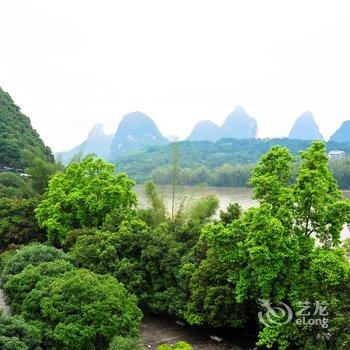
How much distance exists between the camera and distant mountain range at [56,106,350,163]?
348 feet

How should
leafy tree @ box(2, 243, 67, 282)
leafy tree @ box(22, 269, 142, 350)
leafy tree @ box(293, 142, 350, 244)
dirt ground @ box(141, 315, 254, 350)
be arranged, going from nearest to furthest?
1. leafy tree @ box(22, 269, 142, 350)
2. leafy tree @ box(293, 142, 350, 244)
3. dirt ground @ box(141, 315, 254, 350)
4. leafy tree @ box(2, 243, 67, 282)

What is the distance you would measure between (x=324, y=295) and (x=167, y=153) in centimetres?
5444

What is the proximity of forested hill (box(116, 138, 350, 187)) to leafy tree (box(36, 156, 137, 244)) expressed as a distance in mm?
27131

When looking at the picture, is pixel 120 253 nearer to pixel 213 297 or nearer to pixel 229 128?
pixel 213 297

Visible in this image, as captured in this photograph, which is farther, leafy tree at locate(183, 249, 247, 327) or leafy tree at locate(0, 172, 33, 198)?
leafy tree at locate(0, 172, 33, 198)

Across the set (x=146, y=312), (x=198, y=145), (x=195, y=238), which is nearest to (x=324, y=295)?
(x=195, y=238)

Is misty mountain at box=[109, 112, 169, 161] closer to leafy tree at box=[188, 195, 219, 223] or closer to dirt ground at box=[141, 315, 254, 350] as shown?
leafy tree at box=[188, 195, 219, 223]

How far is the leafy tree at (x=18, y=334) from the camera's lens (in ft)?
22.9

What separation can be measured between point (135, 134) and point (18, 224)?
9349 centimetres

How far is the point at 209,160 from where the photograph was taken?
202ft

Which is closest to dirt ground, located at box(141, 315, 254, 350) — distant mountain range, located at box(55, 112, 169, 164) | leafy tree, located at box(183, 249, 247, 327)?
leafy tree, located at box(183, 249, 247, 327)

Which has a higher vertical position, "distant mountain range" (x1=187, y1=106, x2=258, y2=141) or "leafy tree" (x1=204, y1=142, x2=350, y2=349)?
"distant mountain range" (x1=187, y1=106, x2=258, y2=141)

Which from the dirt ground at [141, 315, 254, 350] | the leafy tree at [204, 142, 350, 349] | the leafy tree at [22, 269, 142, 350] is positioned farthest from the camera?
the dirt ground at [141, 315, 254, 350]

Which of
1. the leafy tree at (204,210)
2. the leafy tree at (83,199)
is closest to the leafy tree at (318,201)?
the leafy tree at (83,199)
